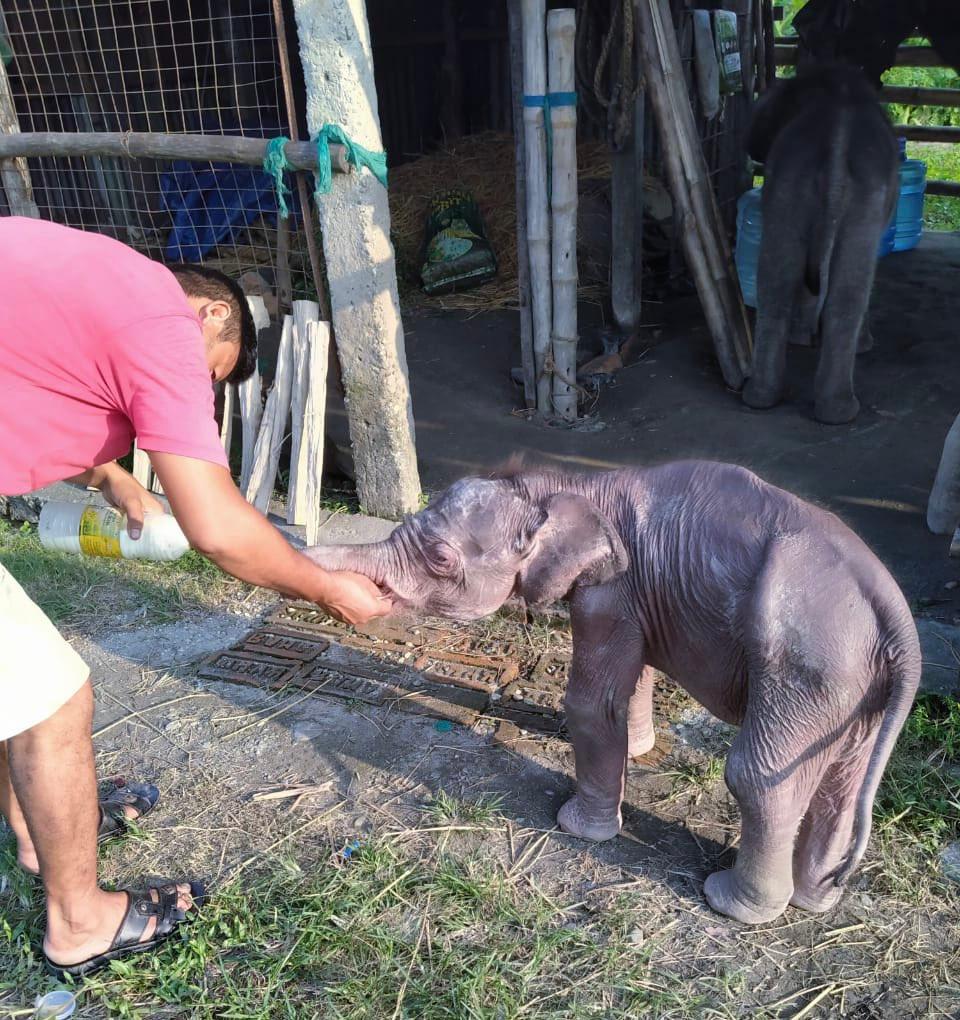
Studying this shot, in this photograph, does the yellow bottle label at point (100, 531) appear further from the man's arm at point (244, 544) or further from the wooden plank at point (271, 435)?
the man's arm at point (244, 544)

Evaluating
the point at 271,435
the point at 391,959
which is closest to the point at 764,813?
the point at 391,959

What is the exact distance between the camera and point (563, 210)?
6.03 m

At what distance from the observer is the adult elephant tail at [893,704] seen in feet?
8.07

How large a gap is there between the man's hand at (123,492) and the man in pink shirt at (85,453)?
2.09 feet

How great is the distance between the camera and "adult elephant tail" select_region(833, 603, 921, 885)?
2459mm

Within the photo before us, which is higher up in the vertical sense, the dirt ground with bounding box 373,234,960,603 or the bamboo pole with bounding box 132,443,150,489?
the bamboo pole with bounding box 132,443,150,489

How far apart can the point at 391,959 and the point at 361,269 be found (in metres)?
3.28

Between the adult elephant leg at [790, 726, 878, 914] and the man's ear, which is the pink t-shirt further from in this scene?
the adult elephant leg at [790, 726, 878, 914]

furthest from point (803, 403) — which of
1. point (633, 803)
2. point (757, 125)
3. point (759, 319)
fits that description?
point (633, 803)

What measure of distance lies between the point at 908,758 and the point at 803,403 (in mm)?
3716

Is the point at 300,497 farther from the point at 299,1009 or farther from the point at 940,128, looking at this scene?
the point at 940,128

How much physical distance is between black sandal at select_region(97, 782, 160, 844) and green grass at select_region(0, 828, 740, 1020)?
1.18 ft

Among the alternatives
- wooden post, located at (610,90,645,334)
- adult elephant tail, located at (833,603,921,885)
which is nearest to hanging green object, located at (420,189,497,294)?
wooden post, located at (610,90,645,334)

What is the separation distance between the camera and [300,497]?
514cm
